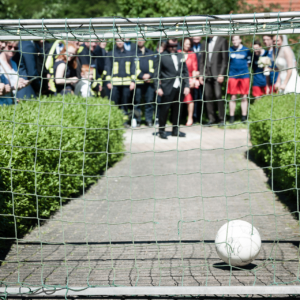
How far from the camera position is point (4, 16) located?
16.9 m

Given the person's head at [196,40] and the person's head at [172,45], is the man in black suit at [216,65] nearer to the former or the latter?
the person's head at [196,40]

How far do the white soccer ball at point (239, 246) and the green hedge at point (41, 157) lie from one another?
142 centimetres

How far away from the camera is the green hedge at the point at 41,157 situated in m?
4.40

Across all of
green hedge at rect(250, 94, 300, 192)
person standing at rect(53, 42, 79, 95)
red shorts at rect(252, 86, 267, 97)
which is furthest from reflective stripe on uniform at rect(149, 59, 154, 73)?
green hedge at rect(250, 94, 300, 192)

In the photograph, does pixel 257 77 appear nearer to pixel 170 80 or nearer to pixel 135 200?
pixel 170 80

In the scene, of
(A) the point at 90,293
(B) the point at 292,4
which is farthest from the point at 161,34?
(B) the point at 292,4

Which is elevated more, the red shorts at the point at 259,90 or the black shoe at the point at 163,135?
the red shorts at the point at 259,90

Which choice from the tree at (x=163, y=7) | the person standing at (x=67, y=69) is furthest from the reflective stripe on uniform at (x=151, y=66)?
the tree at (x=163, y=7)

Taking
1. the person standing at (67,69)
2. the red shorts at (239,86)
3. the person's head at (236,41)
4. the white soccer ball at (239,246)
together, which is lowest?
the white soccer ball at (239,246)

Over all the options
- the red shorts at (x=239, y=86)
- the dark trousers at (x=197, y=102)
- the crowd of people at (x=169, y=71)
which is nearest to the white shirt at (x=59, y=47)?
the crowd of people at (x=169, y=71)

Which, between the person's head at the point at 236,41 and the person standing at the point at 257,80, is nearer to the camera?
the person's head at the point at 236,41

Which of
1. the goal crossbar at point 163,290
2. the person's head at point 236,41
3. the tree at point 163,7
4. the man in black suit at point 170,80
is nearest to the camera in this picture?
the goal crossbar at point 163,290

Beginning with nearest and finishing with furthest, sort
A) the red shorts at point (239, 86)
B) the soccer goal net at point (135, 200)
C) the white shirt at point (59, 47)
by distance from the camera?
the soccer goal net at point (135, 200), the white shirt at point (59, 47), the red shorts at point (239, 86)

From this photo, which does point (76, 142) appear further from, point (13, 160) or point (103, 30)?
point (103, 30)
